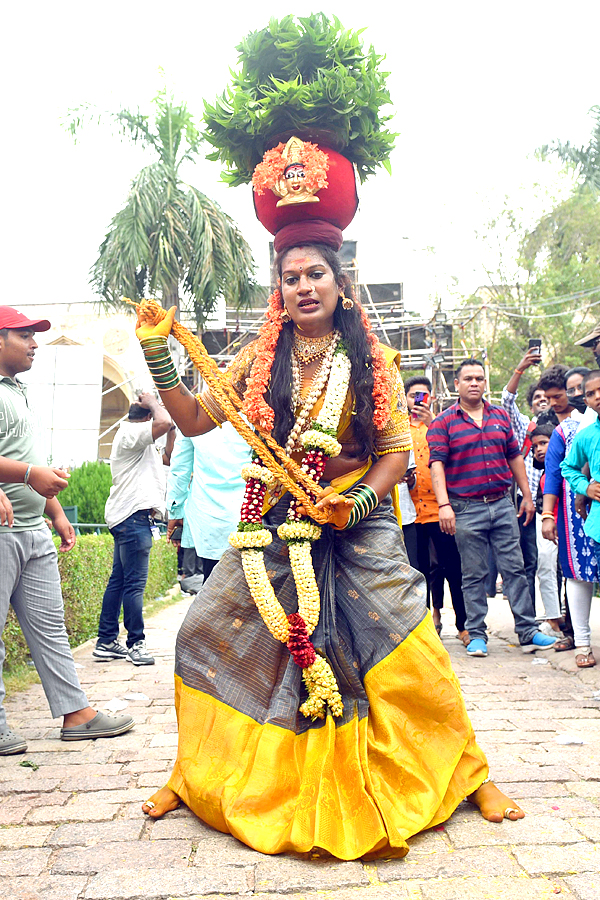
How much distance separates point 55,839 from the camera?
292 cm

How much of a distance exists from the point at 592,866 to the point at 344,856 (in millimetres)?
771

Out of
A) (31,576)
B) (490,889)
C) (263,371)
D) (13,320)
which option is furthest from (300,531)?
(13,320)

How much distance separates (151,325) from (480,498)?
429 cm

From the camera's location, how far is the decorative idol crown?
3.29 meters

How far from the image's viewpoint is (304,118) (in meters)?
3.33

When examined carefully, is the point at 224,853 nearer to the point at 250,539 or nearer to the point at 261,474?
the point at 250,539

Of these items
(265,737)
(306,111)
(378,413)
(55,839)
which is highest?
(306,111)

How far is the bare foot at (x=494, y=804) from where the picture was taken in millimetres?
2977

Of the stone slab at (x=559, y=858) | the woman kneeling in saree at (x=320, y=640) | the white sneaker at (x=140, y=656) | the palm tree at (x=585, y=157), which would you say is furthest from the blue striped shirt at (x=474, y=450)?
the palm tree at (x=585, y=157)

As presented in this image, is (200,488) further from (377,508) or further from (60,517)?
(377,508)

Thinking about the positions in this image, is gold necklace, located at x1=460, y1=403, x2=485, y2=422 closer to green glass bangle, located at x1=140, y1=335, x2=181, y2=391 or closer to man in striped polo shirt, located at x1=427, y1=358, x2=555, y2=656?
man in striped polo shirt, located at x1=427, y1=358, x2=555, y2=656

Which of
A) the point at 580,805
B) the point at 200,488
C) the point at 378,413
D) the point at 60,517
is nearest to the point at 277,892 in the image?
the point at 580,805

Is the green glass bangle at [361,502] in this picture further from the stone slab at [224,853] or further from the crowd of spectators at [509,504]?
the crowd of spectators at [509,504]

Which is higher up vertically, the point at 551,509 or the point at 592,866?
the point at 551,509
